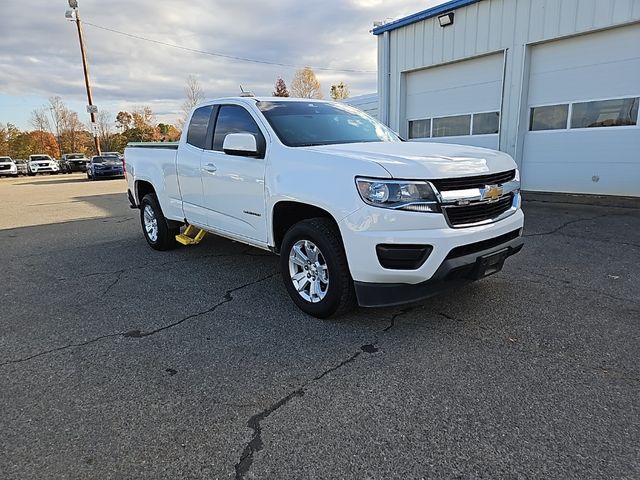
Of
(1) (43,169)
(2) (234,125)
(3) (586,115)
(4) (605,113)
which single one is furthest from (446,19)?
(1) (43,169)

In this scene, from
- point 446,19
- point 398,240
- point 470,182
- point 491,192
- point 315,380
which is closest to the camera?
point 315,380

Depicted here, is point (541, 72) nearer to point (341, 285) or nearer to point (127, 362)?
point (341, 285)

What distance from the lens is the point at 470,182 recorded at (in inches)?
135

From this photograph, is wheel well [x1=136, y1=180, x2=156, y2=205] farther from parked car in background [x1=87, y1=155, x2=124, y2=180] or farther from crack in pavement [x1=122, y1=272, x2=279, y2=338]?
parked car in background [x1=87, y1=155, x2=124, y2=180]

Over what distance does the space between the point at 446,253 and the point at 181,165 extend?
12.0ft

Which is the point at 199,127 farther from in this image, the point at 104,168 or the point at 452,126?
the point at 104,168

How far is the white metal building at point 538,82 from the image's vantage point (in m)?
9.07

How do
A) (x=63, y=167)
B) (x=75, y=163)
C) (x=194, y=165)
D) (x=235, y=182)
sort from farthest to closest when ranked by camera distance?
(x=63, y=167) → (x=75, y=163) → (x=194, y=165) → (x=235, y=182)

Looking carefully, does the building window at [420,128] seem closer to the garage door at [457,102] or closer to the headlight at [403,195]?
the garage door at [457,102]

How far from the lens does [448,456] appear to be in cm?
218

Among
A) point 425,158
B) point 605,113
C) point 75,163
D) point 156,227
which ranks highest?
point 605,113

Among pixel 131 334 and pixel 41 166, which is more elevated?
pixel 131 334

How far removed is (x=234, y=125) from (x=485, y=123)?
8657mm

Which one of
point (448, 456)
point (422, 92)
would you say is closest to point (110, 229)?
point (448, 456)
